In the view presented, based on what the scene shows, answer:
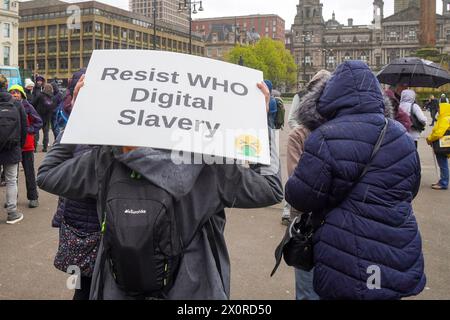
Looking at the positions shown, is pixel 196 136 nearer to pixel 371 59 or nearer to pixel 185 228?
pixel 185 228

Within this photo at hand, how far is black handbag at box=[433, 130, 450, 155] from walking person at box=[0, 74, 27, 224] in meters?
7.03

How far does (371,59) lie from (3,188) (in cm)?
10439

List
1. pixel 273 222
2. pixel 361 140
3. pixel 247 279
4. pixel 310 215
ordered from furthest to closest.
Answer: pixel 273 222 → pixel 247 279 → pixel 310 215 → pixel 361 140

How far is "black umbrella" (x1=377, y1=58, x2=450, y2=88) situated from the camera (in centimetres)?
759

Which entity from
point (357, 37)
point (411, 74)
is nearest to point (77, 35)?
point (357, 37)

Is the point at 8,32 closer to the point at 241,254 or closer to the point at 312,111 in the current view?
the point at 241,254

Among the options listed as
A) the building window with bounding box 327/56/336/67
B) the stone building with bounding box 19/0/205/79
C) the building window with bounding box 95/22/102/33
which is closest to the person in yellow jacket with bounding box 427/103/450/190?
the stone building with bounding box 19/0/205/79

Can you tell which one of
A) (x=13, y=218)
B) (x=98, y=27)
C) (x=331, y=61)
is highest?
(x=98, y=27)

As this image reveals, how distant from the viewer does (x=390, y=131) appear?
92.4 inches

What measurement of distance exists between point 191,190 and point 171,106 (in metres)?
0.34

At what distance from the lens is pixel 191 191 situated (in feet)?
6.43

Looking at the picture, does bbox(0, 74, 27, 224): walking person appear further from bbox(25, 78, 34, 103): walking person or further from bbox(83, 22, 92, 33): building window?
bbox(83, 22, 92, 33): building window

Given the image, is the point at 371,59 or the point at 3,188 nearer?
the point at 3,188

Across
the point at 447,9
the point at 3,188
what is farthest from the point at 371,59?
the point at 3,188
